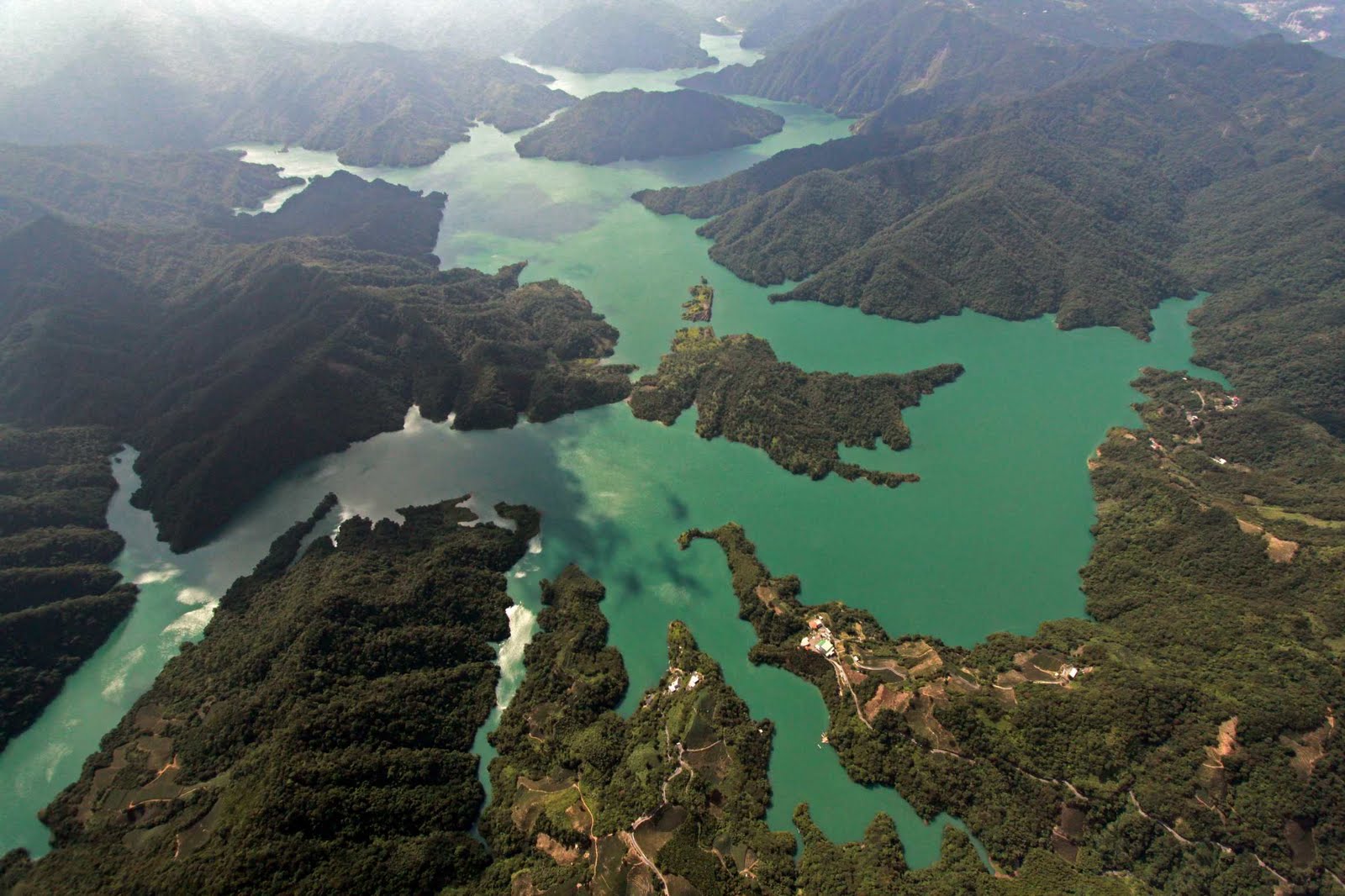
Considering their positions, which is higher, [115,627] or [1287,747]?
[1287,747]

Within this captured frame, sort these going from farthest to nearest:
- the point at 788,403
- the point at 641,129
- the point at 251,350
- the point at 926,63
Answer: the point at 926,63, the point at 641,129, the point at 251,350, the point at 788,403

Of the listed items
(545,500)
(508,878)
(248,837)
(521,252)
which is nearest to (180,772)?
(248,837)

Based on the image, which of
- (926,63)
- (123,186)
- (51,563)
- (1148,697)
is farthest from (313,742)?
(926,63)

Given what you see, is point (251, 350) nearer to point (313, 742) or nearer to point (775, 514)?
point (313, 742)

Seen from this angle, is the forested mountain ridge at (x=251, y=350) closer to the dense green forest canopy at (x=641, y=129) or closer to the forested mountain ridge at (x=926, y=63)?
the dense green forest canopy at (x=641, y=129)

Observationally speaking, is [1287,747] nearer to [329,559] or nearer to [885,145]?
[329,559]

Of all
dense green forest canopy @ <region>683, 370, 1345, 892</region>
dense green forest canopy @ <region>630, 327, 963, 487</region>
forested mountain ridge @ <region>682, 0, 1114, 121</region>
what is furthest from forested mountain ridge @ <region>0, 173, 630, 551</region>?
forested mountain ridge @ <region>682, 0, 1114, 121</region>

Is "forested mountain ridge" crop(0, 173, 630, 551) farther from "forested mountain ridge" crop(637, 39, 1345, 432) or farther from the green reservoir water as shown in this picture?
"forested mountain ridge" crop(637, 39, 1345, 432)
